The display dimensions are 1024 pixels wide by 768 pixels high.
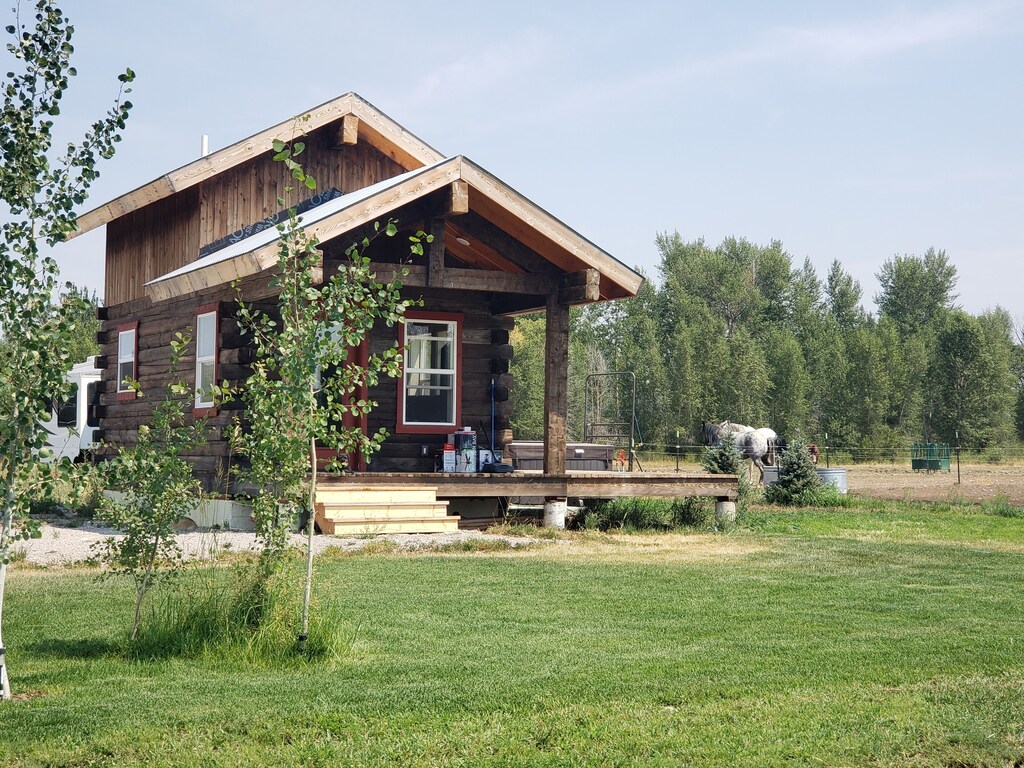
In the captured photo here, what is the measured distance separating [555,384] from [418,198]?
3.33 m

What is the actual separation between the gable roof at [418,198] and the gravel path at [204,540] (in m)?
3.25

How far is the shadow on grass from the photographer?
23.6 ft

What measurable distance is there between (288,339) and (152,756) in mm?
2708

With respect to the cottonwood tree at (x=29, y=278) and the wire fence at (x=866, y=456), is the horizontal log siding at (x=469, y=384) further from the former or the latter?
the wire fence at (x=866, y=456)

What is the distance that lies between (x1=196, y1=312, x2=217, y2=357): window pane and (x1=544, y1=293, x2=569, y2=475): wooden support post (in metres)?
5.06

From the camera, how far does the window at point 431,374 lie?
17.8 meters

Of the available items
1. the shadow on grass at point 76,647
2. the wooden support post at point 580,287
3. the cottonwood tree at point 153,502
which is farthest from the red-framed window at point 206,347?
the cottonwood tree at point 153,502

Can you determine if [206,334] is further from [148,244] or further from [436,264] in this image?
[436,264]

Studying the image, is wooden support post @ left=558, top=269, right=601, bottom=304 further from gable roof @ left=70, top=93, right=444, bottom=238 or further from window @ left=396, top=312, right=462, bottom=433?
gable roof @ left=70, top=93, right=444, bottom=238

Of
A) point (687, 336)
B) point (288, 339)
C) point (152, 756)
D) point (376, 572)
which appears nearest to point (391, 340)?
point (376, 572)

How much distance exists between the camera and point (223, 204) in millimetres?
18484

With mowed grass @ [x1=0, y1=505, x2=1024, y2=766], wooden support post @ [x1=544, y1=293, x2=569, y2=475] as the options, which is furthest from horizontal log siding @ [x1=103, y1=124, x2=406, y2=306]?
mowed grass @ [x1=0, y1=505, x2=1024, y2=766]

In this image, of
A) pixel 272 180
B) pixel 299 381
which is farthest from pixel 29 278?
pixel 272 180

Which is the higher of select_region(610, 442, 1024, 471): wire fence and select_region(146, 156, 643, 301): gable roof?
select_region(146, 156, 643, 301): gable roof
